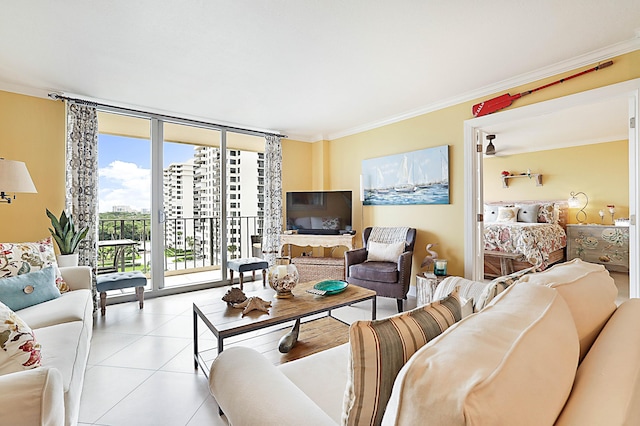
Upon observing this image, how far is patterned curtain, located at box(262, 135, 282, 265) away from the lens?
491 centimetres

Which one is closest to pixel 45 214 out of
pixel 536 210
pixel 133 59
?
pixel 133 59

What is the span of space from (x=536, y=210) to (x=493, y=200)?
117 centimetres

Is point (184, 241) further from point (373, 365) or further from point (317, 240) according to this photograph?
point (373, 365)

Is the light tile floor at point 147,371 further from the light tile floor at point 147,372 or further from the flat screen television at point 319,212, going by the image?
the flat screen television at point 319,212

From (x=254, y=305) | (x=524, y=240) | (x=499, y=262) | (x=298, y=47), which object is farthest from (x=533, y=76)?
(x=254, y=305)

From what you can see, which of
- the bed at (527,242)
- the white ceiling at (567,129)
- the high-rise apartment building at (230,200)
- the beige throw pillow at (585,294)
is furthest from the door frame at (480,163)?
the high-rise apartment building at (230,200)

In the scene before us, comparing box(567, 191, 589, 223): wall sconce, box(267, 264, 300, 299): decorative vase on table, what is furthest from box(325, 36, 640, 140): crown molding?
box(567, 191, 589, 223): wall sconce

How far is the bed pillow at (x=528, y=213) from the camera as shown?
5.96 meters

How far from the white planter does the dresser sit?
7733mm

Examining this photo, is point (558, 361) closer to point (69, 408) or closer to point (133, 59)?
point (69, 408)

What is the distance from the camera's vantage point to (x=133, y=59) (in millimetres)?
2617

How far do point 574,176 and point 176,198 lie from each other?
7454 millimetres

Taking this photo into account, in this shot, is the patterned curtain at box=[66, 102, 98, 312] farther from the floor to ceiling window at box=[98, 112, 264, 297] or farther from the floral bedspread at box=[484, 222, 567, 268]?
the floral bedspread at box=[484, 222, 567, 268]

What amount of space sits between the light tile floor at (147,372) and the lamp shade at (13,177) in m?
1.42
